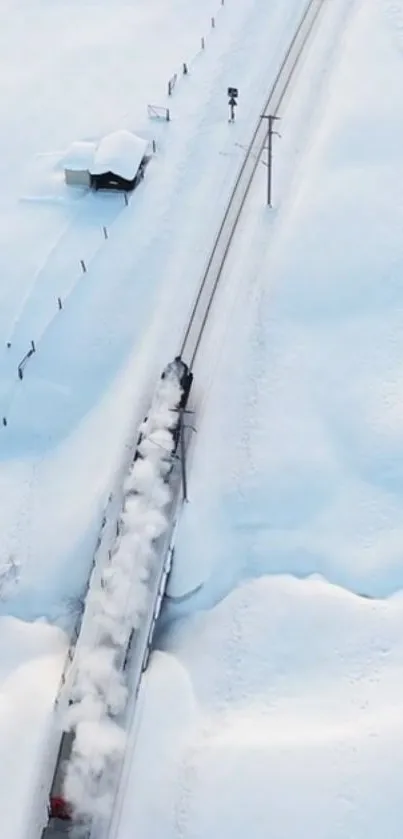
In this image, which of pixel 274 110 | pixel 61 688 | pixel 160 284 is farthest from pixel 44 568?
pixel 274 110

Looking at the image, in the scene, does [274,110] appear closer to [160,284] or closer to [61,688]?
[160,284]

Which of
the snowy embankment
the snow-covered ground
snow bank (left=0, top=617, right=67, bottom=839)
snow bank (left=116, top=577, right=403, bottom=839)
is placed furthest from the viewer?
the snow-covered ground

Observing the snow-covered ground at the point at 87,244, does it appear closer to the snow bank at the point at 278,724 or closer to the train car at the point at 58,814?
the train car at the point at 58,814

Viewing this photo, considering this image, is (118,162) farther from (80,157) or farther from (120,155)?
(80,157)

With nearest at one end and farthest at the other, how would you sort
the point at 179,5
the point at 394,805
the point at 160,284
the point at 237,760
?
the point at 394,805 → the point at 237,760 → the point at 160,284 → the point at 179,5

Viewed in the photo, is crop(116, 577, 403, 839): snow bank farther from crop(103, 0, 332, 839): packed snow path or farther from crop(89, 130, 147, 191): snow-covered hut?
crop(89, 130, 147, 191): snow-covered hut

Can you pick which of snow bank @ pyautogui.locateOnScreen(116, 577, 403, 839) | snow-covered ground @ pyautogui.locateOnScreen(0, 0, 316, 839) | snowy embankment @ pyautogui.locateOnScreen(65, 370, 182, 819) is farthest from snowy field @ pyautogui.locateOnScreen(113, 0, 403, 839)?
snow-covered ground @ pyautogui.locateOnScreen(0, 0, 316, 839)

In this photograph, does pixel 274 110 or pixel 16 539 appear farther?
pixel 274 110
